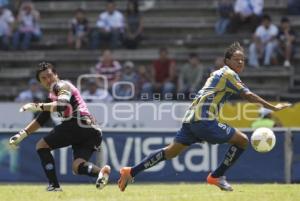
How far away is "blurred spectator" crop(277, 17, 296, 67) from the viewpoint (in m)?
22.4

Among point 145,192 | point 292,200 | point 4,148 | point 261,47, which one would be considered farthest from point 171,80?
point 292,200

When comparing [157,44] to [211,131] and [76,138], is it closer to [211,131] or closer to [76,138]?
[76,138]

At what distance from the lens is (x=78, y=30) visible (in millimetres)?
24891

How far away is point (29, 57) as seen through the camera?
25.3m

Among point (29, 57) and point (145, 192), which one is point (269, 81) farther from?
point (145, 192)

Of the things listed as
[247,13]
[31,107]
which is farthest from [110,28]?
[31,107]

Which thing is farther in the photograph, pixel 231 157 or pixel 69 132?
pixel 69 132

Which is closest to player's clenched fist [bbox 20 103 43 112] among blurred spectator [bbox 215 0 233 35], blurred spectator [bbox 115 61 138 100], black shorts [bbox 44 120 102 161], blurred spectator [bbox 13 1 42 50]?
black shorts [bbox 44 120 102 161]

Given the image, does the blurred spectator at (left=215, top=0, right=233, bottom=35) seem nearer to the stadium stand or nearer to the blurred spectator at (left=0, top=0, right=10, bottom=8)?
the stadium stand

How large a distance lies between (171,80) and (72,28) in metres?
4.21

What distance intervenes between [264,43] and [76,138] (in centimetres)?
1059

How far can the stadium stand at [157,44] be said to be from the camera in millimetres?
22938

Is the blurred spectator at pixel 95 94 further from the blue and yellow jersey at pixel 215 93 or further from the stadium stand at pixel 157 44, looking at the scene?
the blue and yellow jersey at pixel 215 93

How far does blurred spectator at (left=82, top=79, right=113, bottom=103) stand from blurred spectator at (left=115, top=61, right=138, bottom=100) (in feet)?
0.97
